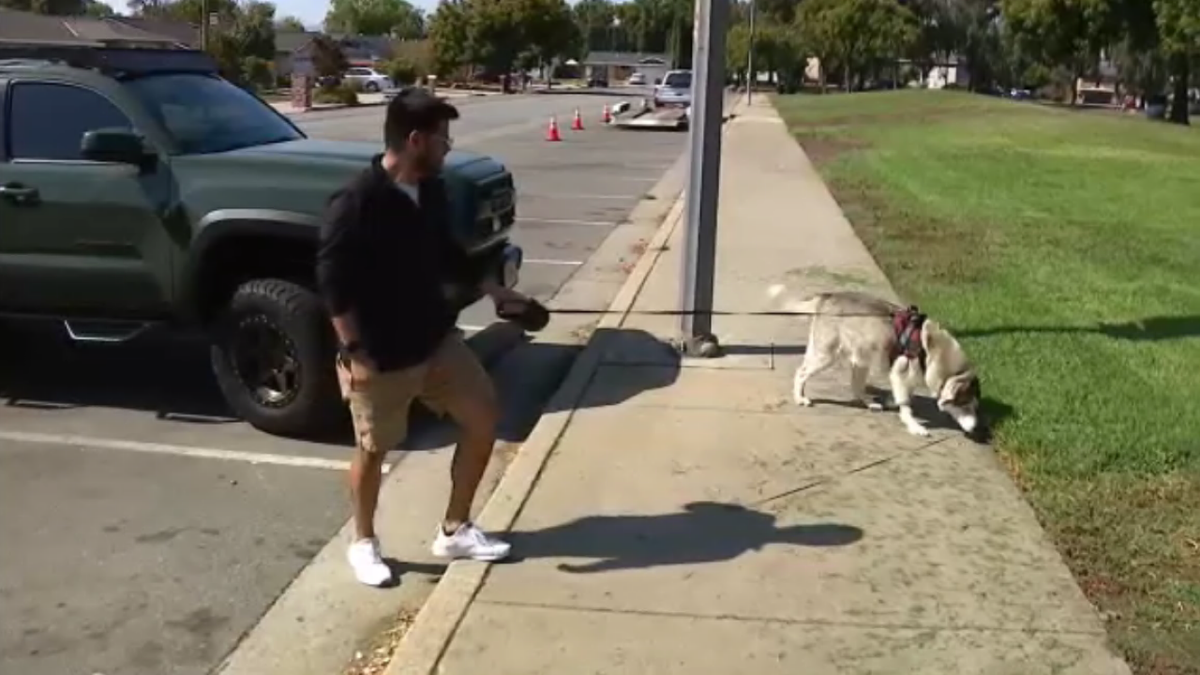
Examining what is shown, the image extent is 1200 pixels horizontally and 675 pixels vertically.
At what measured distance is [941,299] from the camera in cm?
1034

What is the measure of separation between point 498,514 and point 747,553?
3.31 ft

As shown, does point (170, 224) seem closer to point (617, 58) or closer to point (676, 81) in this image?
point (676, 81)

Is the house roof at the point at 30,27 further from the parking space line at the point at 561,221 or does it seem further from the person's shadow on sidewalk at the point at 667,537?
the person's shadow on sidewalk at the point at 667,537

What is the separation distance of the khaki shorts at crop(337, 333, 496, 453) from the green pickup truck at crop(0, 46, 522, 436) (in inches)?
73.2

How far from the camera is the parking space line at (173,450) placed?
21.9ft

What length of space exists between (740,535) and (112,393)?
160 inches

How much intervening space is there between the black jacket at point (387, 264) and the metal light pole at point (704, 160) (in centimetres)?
356

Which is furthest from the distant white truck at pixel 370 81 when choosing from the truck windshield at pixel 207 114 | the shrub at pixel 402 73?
the truck windshield at pixel 207 114

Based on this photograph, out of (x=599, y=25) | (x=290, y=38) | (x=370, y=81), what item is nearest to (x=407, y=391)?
(x=370, y=81)

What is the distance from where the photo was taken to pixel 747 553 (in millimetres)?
5270

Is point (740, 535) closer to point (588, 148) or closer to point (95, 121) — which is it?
point (95, 121)

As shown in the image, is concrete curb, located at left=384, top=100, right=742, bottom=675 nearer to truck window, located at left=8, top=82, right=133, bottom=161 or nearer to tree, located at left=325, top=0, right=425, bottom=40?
truck window, located at left=8, top=82, right=133, bottom=161

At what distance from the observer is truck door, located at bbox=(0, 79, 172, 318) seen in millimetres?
7047

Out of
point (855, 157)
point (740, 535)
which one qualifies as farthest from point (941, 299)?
point (855, 157)
